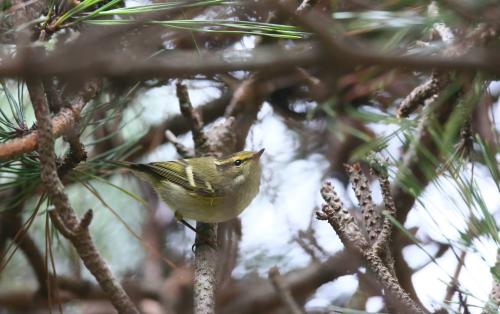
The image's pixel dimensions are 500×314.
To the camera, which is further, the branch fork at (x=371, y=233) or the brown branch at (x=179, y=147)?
the brown branch at (x=179, y=147)

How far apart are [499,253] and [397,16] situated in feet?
1.97

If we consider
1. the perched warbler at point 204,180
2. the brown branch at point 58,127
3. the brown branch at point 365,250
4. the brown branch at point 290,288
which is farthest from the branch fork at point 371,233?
the perched warbler at point 204,180

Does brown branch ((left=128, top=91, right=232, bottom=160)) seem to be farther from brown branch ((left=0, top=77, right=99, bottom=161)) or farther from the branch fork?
the branch fork

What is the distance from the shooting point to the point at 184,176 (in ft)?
8.77

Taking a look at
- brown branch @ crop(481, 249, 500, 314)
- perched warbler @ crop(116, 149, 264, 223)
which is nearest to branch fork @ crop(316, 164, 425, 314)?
brown branch @ crop(481, 249, 500, 314)

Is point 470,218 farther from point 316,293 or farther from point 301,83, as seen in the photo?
point 301,83

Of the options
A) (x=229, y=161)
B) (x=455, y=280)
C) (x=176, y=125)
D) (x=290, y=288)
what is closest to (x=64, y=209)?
(x=455, y=280)

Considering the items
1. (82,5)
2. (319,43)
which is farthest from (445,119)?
(319,43)

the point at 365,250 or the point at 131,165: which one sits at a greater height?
the point at 131,165

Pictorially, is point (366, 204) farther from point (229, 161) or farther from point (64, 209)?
point (229, 161)

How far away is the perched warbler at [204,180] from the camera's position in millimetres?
2557

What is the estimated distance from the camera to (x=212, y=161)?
2.57 m

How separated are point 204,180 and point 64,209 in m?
1.51

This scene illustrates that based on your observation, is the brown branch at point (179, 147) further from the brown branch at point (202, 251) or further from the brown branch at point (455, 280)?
the brown branch at point (455, 280)
